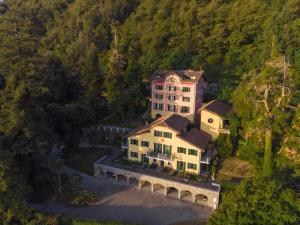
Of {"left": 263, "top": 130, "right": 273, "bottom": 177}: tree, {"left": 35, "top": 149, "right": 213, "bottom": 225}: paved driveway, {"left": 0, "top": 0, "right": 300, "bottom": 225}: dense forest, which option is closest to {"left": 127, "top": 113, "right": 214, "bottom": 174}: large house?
{"left": 35, "top": 149, "right": 213, "bottom": 225}: paved driveway

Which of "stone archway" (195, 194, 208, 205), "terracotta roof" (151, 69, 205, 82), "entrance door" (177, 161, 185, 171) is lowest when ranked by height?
"stone archway" (195, 194, 208, 205)

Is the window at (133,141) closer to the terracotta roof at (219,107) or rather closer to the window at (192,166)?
the window at (192,166)

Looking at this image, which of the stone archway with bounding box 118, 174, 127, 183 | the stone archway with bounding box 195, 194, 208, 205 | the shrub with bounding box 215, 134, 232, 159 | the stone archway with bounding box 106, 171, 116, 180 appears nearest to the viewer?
the stone archway with bounding box 195, 194, 208, 205

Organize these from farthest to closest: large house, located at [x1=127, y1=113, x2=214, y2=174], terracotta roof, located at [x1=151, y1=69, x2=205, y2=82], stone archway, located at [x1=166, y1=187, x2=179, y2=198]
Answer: terracotta roof, located at [x1=151, y1=69, x2=205, y2=82]
large house, located at [x1=127, y1=113, x2=214, y2=174]
stone archway, located at [x1=166, y1=187, x2=179, y2=198]

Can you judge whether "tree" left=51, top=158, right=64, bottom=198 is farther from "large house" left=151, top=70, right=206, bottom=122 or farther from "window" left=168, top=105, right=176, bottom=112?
"window" left=168, top=105, right=176, bottom=112

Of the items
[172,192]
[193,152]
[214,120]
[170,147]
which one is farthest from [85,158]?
[214,120]

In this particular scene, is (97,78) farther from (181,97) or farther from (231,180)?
(231,180)

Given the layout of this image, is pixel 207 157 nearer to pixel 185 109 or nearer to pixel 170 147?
pixel 170 147

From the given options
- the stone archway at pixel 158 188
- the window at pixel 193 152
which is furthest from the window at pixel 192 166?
the stone archway at pixel 158 188
